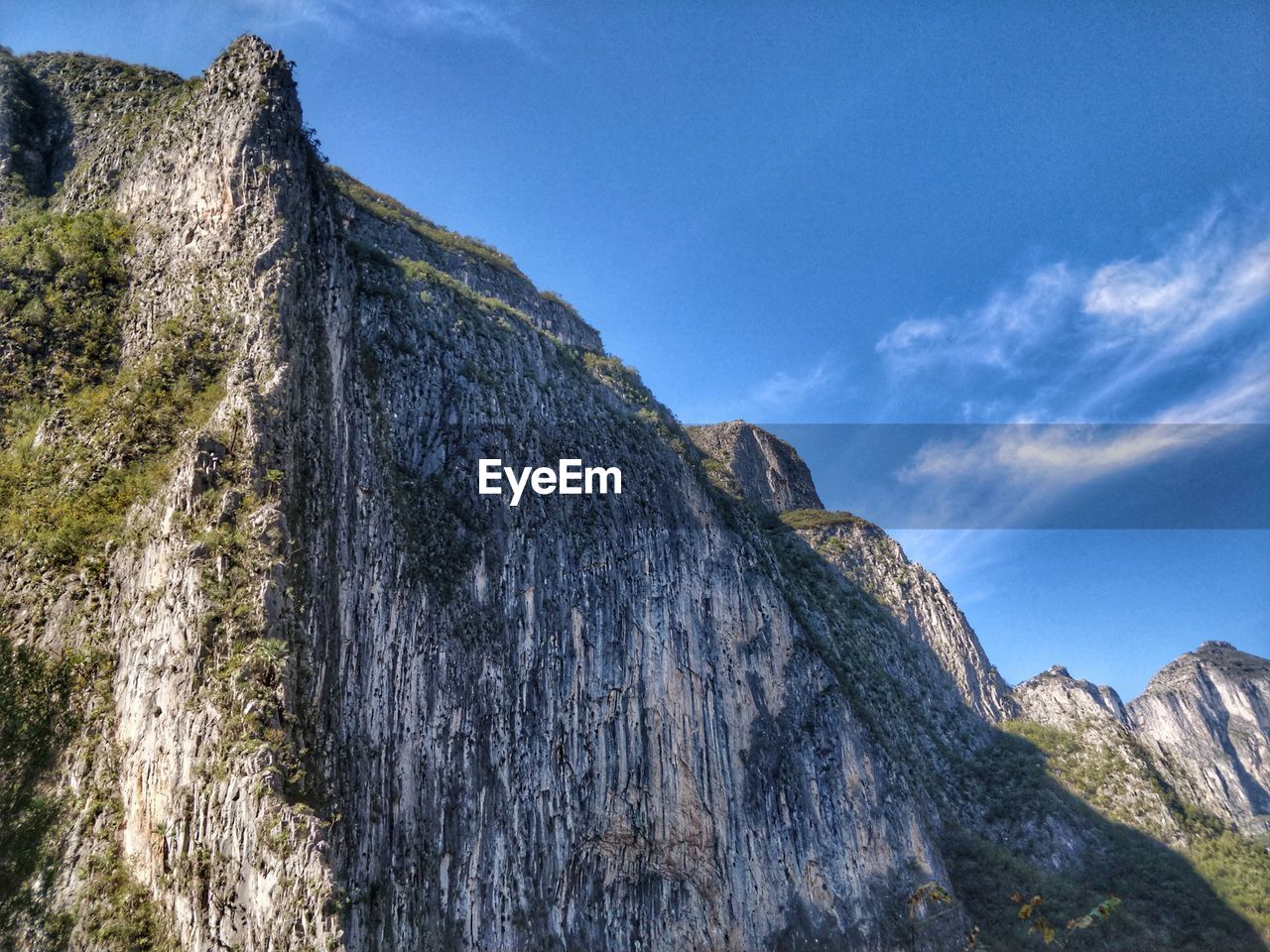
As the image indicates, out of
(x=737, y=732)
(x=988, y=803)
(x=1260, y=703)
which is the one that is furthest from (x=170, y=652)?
(x=1260, y=703)

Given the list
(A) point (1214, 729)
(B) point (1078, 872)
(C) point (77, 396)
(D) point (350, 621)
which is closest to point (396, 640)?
(D) point (350, 621)

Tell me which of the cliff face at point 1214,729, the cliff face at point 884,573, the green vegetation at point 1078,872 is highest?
the cliff face at point 884,573

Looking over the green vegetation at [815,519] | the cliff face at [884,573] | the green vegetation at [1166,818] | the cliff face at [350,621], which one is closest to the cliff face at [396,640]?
the cliff face at [350,621]

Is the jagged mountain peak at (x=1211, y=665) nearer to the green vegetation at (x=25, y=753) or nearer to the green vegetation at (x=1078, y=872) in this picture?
the green vegetation at (x=1078, y=872)

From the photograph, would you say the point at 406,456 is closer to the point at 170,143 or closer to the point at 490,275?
the point at 170,143

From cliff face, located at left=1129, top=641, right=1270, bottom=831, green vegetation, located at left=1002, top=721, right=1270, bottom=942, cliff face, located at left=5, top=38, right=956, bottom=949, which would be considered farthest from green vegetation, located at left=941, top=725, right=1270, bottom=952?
cliff face, located at left=5, top=38, right=956, bottom=949

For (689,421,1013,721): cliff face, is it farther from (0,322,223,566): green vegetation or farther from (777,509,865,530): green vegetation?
(0,322,223,566): green vegetation
